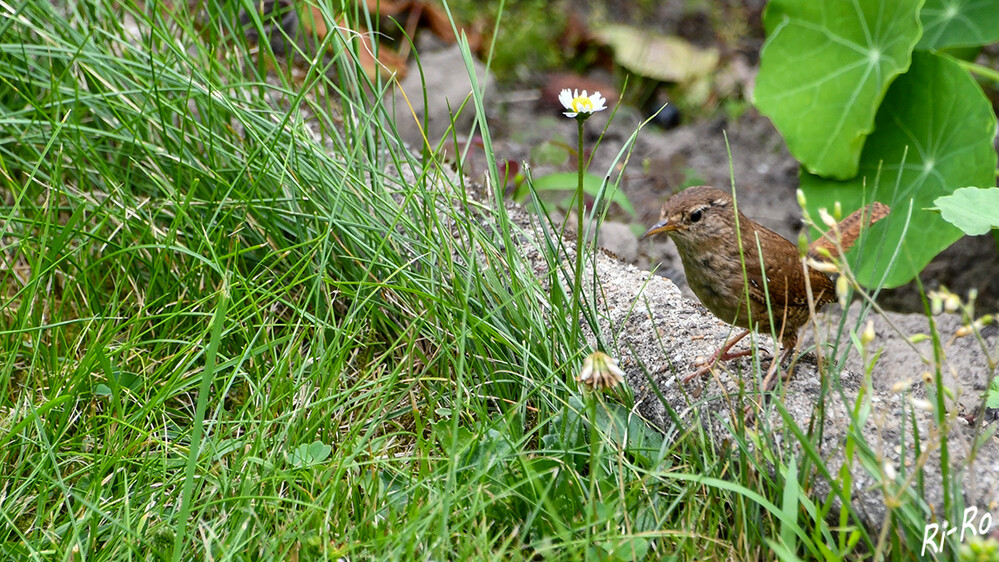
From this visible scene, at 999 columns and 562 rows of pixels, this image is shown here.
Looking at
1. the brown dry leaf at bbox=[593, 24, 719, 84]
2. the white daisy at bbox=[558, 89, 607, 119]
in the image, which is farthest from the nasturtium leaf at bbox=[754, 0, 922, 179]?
the white daisy at bbox=[558, 89, 607, 119]

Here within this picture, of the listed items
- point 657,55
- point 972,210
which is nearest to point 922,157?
point 972,210

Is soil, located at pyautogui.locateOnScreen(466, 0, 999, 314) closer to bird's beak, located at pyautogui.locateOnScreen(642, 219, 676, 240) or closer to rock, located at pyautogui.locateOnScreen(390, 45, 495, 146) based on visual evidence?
rock, located at pyautogui.locateOnScreen(390, 45, 495, 146)

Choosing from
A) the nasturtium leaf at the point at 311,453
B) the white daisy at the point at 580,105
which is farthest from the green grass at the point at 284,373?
the white daisy at the point at 580,105

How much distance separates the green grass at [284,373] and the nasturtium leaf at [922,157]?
6.14ft

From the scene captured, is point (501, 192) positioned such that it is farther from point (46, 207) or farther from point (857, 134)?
point (857, 134)

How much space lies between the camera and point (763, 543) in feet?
7.39

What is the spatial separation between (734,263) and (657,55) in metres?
2.80

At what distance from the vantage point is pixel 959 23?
4.25 meters

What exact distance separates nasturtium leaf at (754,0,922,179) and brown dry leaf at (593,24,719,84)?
1.19 metres

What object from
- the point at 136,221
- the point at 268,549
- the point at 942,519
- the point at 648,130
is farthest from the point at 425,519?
the point at 648,130

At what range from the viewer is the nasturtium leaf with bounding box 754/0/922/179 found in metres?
4.17

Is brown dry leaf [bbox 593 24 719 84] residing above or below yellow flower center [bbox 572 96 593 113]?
above

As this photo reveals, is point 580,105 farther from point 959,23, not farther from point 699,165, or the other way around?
point 699,165

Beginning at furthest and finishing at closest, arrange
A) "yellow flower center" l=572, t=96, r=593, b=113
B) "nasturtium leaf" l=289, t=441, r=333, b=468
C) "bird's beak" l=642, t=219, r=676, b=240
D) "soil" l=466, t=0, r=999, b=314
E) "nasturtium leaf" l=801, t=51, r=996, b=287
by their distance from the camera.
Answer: "soil" l=466, t=0, r=999, b=314, "nasturtium leaf" l=801, t=51, r=996, b=287, "bird's beak" l=642, t=219, r=676, b=240, "nasturtium leaf" l=289, t=441, r=333, b=468, "yellow flower center" l=572, t=96, r=593, b=113
